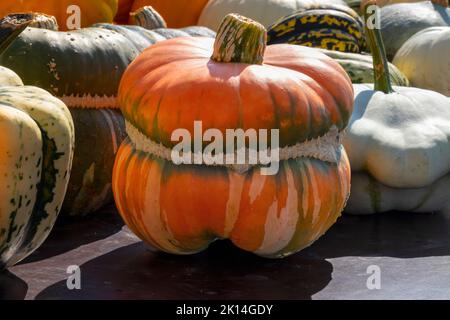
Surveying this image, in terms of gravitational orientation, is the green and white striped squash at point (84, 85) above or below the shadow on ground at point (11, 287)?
above

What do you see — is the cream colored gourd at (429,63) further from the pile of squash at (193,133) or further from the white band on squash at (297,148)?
the white band on squash at (297,148)

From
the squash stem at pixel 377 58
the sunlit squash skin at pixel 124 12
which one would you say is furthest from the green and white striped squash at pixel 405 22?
the squash stem at pixel 377 58

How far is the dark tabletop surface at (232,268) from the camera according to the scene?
1.95 metres

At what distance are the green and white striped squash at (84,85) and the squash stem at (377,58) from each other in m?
0.80

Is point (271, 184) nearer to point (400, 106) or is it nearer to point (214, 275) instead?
point (214, 275)

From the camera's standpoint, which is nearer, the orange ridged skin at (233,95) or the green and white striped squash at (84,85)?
the orange ridged skin at (233,95)

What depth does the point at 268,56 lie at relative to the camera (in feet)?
7.35

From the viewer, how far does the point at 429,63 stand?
3.66m

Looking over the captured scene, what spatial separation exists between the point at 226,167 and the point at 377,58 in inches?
40.8

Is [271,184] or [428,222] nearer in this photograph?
[271,184]

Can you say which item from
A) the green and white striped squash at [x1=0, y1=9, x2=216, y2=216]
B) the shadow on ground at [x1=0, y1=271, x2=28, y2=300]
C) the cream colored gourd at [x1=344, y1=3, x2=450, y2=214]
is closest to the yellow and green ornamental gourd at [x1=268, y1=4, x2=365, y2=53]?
the cream colored gourd at [x1=344, y1=3, x2=450, y2=214]

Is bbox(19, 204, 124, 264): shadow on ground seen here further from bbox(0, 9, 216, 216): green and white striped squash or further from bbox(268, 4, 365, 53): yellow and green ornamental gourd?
bbox(268, 4, 365, 53): yellow and green ornamental gourd
